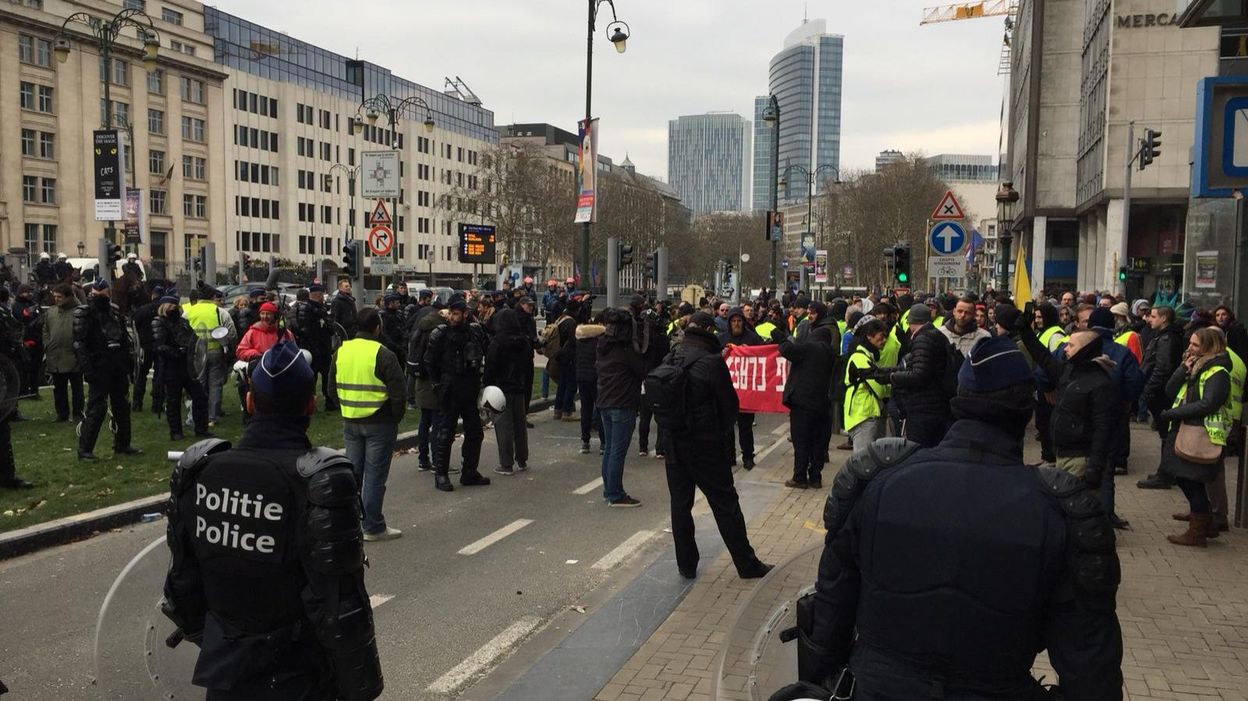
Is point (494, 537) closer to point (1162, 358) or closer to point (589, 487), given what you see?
point (589, 487)

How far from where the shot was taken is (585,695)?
5.16 metres

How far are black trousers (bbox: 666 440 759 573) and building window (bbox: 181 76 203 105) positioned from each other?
7738 cm

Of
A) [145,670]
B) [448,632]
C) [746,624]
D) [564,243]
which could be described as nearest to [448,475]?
[448,632]

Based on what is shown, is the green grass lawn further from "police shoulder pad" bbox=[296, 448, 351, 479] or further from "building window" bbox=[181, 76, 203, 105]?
"building window" bbox=[181, 76, 203, 105]

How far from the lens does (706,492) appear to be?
7.18 metres

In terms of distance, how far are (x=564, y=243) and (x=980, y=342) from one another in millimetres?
78474

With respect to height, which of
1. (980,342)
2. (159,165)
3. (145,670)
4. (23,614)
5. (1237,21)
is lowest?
(23,614)

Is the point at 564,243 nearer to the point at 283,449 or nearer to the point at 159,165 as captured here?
the point at 159,165

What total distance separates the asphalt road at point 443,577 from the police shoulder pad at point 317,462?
1.17 m

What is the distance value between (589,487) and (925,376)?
4.19m

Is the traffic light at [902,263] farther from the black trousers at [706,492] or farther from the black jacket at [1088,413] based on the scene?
the black trousers at [706,492]

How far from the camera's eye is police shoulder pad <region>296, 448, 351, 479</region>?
3.13 m

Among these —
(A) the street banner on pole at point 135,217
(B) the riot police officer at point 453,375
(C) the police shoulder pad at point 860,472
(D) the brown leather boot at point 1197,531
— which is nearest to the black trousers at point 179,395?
(B) the riot police officer at point 453,375

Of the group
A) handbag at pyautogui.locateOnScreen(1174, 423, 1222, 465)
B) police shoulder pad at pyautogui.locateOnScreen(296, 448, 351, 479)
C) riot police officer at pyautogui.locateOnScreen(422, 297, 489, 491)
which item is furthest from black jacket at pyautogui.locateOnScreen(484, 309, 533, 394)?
police shoulder pad at pyautogui.locateOnScreen(296, 448, 351, 479)
